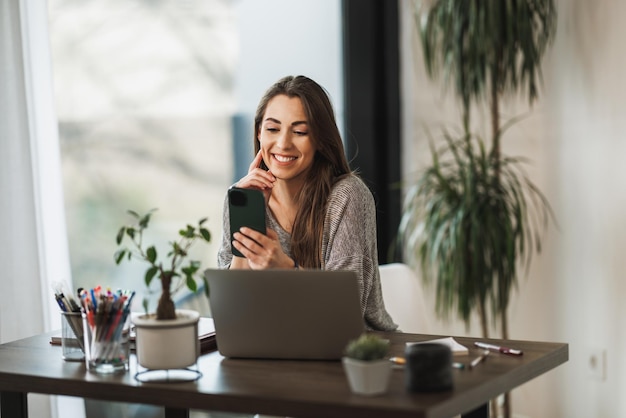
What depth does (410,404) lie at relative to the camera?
1.50 meters

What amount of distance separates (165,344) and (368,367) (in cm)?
41

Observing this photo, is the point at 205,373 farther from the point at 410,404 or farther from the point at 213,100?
the point at 213,100

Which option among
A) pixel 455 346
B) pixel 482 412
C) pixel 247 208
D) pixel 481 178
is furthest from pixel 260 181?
pixel 481 178

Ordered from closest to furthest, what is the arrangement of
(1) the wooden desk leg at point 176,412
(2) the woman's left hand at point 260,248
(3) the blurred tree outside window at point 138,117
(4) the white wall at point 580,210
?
(1) the wooden desk leg at point 176,412 < (2) the woman's left hand at point 260,248 < (3) the blurred tree outside window at point 138,117 < (4) the white wall at point 580,210

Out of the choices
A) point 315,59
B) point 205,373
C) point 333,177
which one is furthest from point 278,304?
point 315,59

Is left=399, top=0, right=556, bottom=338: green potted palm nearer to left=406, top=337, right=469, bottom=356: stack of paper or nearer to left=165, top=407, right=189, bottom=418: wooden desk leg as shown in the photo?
left=406, top=337, right=469, bottom=356: stack of paper

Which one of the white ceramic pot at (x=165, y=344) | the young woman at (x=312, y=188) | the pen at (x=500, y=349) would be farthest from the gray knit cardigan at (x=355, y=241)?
the white ceramic pot at (x=165, y=344)

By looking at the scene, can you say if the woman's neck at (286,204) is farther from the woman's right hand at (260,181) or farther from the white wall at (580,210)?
the white wall at (580,210)

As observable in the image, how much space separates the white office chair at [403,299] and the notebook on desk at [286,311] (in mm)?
862

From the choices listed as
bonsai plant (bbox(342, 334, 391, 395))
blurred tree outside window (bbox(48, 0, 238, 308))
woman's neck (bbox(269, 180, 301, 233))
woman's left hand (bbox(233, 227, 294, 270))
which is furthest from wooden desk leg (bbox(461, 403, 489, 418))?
blurred tree outside window (bbox(48, 0, 238, 308))

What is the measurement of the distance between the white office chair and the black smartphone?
2.26 ft

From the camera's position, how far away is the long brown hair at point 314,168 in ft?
7.68

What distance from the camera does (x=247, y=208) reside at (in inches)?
82.3

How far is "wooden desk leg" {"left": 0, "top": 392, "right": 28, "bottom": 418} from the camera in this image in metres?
1.92
